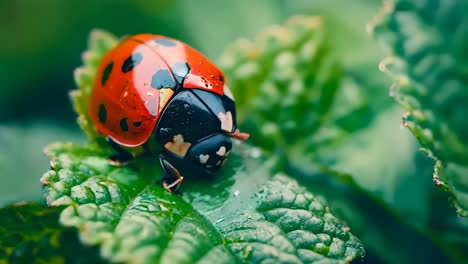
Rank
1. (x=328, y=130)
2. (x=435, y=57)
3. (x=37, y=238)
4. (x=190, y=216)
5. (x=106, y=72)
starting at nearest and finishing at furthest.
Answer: (x=37, y=238) < (x=190, y=216) < (x=106, y=72) < (x=435, y=57) < (x=328, y=130)

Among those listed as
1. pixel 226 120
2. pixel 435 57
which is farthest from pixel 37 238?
pixel 435 57

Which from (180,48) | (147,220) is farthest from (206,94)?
(147,220)

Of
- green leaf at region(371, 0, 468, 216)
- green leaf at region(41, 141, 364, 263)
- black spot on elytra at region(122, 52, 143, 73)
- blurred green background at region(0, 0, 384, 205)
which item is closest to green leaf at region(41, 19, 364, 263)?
green leaf at region(41, 141, 364, 263)

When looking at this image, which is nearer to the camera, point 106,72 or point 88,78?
point 106,72

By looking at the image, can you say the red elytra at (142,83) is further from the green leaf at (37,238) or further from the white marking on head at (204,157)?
the green leaf at (37,238)

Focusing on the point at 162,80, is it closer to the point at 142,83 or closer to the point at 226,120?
the point at 142,83

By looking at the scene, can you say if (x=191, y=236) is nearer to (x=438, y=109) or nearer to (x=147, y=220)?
(x=147, y=220)
